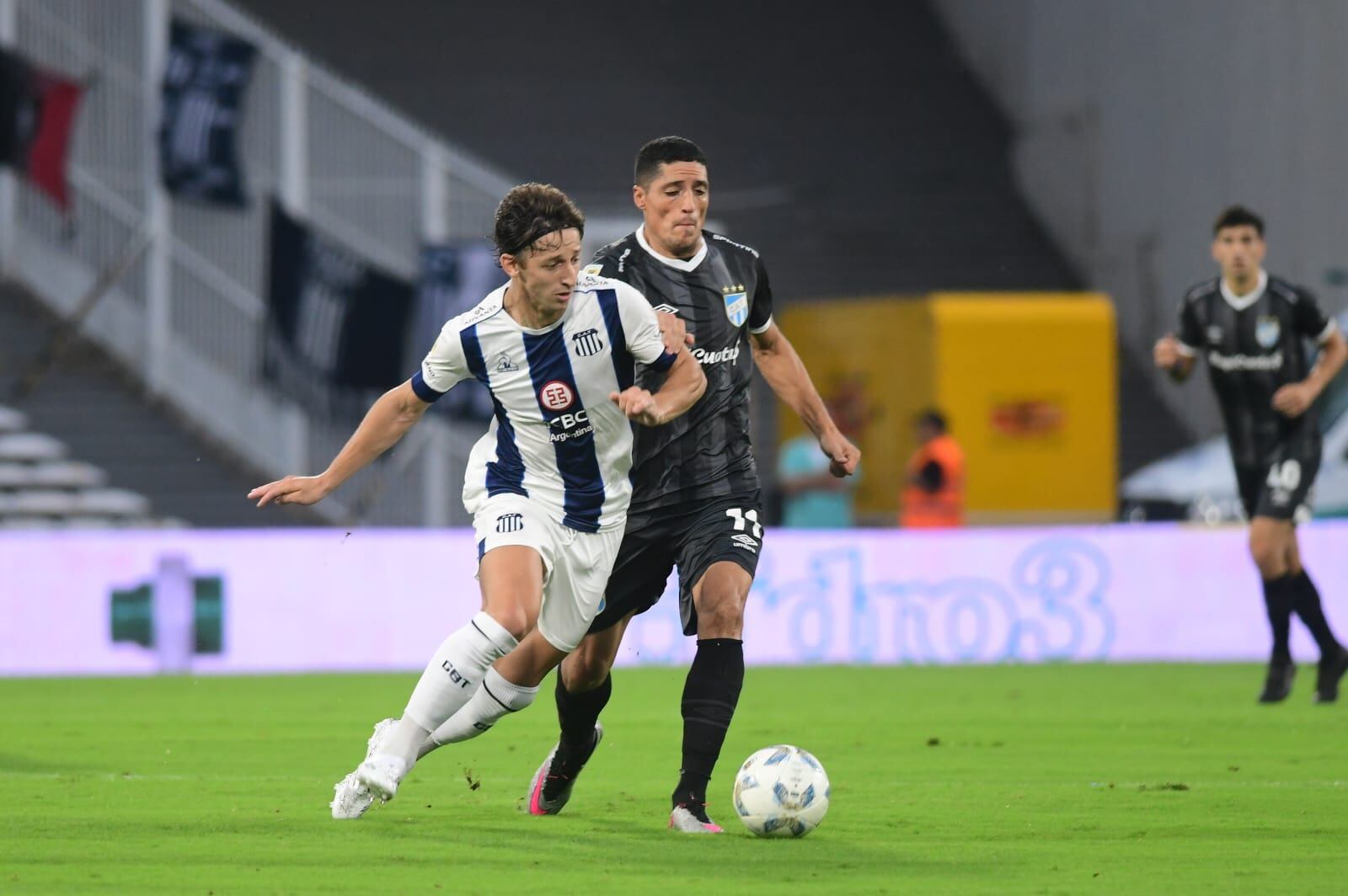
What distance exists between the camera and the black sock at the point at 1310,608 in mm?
11578

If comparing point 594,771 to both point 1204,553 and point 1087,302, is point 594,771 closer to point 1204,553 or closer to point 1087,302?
point 1204,553

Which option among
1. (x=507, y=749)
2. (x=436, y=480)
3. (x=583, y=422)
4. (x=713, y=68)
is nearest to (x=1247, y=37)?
(x=713, y=68)

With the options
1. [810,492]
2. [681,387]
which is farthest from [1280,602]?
[810,492]

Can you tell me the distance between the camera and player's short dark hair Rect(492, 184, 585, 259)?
21.6 feet

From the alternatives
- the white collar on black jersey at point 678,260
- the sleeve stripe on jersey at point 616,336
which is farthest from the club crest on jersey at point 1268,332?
the sleeve stripe on jersey at point 616,336

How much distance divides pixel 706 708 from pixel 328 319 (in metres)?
15.4

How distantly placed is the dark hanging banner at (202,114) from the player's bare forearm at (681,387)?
1582 centimetres

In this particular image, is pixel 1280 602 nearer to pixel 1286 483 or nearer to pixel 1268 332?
pixel 1286 483

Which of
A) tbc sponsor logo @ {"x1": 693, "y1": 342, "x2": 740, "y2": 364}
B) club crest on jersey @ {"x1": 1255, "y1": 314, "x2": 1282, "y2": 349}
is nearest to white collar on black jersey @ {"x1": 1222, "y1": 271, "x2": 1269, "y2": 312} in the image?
club crest on jersey @ {"x1": 1255, "y1": 314, "x2": 1282, "y2": 349}

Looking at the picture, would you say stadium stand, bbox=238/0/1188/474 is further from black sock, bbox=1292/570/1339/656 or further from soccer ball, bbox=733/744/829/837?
soccer ball, bbox=733/744/829/837

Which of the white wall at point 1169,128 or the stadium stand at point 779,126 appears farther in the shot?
the stadium stand at point 779,126

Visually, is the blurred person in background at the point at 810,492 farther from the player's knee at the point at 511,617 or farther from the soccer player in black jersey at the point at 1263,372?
the player's knee at the point at 511,617

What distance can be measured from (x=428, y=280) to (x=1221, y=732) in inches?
505

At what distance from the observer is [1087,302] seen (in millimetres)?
22875
